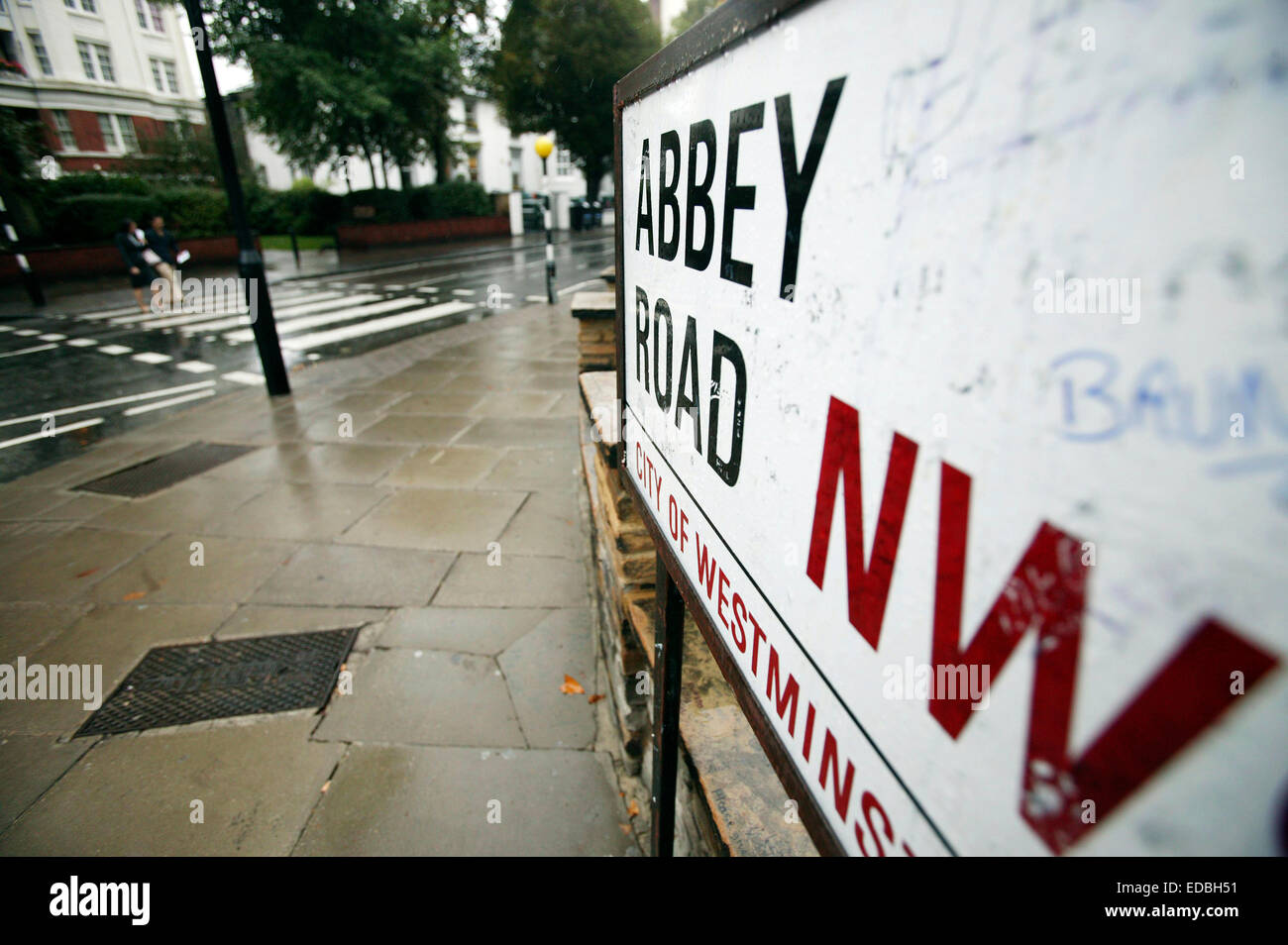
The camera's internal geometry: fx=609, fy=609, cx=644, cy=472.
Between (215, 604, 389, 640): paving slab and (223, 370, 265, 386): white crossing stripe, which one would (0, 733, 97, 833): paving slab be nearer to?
(215, 604, 389, 640): paving slab

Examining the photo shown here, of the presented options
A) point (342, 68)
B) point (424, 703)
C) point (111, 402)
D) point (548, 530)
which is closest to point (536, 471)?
point (548, 530)

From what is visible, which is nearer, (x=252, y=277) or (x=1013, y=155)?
(x=1013, y=155)

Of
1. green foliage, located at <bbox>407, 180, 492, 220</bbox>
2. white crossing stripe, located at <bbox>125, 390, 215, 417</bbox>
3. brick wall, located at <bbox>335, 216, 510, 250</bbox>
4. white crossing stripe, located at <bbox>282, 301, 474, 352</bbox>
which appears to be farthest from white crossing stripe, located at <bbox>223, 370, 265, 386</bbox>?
green foliage, located at <bbox>407, 180, 492, 220</bbox>

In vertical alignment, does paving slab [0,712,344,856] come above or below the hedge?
below

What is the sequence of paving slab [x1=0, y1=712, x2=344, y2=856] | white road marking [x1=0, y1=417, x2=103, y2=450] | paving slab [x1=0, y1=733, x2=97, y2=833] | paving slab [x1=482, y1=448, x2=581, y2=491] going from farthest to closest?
1. white road marking [x1=0, y1=417, x2=103, y2=450]
2. paving slab [x1=482, y1=448, x2=581, y2=491]
3. paving slab [x1=0, y1=733, x2=97, y2=833]
4. paving slab [x1=0, y1=712, x2=344, y2=856]

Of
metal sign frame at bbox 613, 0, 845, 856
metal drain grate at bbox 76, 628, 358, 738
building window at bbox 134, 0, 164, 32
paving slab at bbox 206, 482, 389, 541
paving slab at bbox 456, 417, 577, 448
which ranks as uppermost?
building window at bbox 134, 0, 164, 32

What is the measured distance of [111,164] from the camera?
34.1m

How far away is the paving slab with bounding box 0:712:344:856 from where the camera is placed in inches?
86.4

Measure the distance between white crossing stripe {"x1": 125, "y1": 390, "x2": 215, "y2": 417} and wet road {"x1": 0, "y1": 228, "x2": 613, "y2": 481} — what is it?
0.04 feet

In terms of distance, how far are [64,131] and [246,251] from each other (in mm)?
40808

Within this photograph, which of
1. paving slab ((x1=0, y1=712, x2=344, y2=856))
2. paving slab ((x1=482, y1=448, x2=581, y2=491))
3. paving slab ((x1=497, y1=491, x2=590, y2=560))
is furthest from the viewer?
paving slab ((x1=482, y1=448, x2=581, y2=491))
